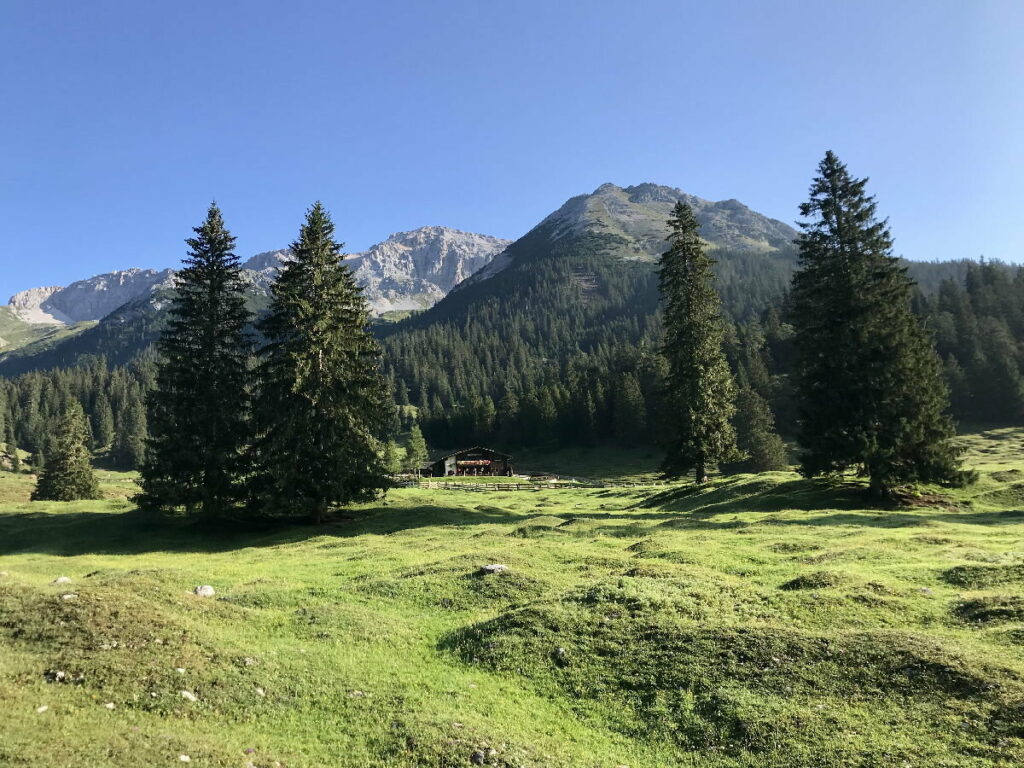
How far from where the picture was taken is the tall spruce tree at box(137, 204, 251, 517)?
114 feet

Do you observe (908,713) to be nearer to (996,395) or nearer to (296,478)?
(296,478)

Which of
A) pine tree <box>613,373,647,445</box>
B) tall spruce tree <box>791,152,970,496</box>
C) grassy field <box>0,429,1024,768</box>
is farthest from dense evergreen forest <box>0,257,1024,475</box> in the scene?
grassy field <box>0,429,1024,768</box>

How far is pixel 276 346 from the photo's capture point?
37031mm

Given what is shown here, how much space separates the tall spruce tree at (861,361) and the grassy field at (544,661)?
11528 mm

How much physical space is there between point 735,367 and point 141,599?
127141mm

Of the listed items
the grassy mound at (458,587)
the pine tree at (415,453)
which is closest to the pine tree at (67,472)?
the pine tree at (415,453)

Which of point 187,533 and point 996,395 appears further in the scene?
point 996,395

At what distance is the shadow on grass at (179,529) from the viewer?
29609 mm

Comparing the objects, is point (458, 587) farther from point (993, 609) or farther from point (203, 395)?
point (203, 395)

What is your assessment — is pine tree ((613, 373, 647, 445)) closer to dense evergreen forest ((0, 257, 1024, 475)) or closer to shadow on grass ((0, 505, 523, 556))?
dense evergreen forest ((0, 257, 1024, 475))

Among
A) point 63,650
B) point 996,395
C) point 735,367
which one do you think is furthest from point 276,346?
point 996,395

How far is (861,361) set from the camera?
3306cm

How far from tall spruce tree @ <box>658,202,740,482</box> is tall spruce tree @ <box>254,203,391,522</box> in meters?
22.7

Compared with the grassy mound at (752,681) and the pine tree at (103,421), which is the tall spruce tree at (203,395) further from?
the pine tree at (103,421)
